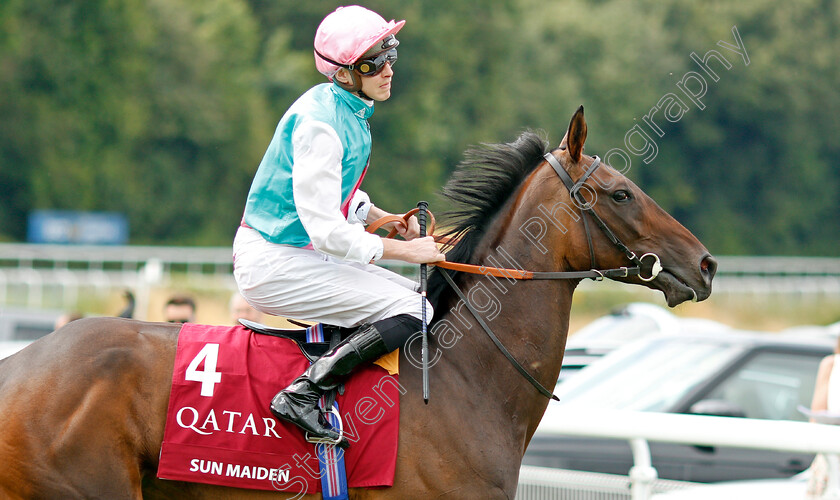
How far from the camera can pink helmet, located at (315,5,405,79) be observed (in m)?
3.48

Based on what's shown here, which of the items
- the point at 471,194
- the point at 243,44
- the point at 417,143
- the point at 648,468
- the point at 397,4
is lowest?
the point at 648,468

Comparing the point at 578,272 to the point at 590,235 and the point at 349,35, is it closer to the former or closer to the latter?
the point at 590,235

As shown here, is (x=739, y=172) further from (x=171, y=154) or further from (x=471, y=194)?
(x=471, y=194)

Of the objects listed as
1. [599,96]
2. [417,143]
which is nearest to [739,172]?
[599,96]

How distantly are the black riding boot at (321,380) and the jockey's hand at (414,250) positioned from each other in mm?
292

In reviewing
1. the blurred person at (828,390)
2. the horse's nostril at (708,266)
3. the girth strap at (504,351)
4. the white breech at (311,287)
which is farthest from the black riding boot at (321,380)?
the blurred person at (828,390)

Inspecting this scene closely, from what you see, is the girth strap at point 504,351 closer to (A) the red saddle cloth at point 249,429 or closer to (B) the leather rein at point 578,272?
(B) the leather rein at point 578,272

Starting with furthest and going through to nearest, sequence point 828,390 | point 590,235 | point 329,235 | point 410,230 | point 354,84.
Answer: point 828,390, point 410,230, point 590,235, point 354,84, point 329,235

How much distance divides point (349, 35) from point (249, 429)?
151cm

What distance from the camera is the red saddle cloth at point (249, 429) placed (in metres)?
3.29

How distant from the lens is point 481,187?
12.4 ft

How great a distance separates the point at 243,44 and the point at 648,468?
35672 millimetres

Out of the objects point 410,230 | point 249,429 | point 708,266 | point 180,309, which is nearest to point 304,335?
point 249,429

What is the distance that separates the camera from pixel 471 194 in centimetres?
379
